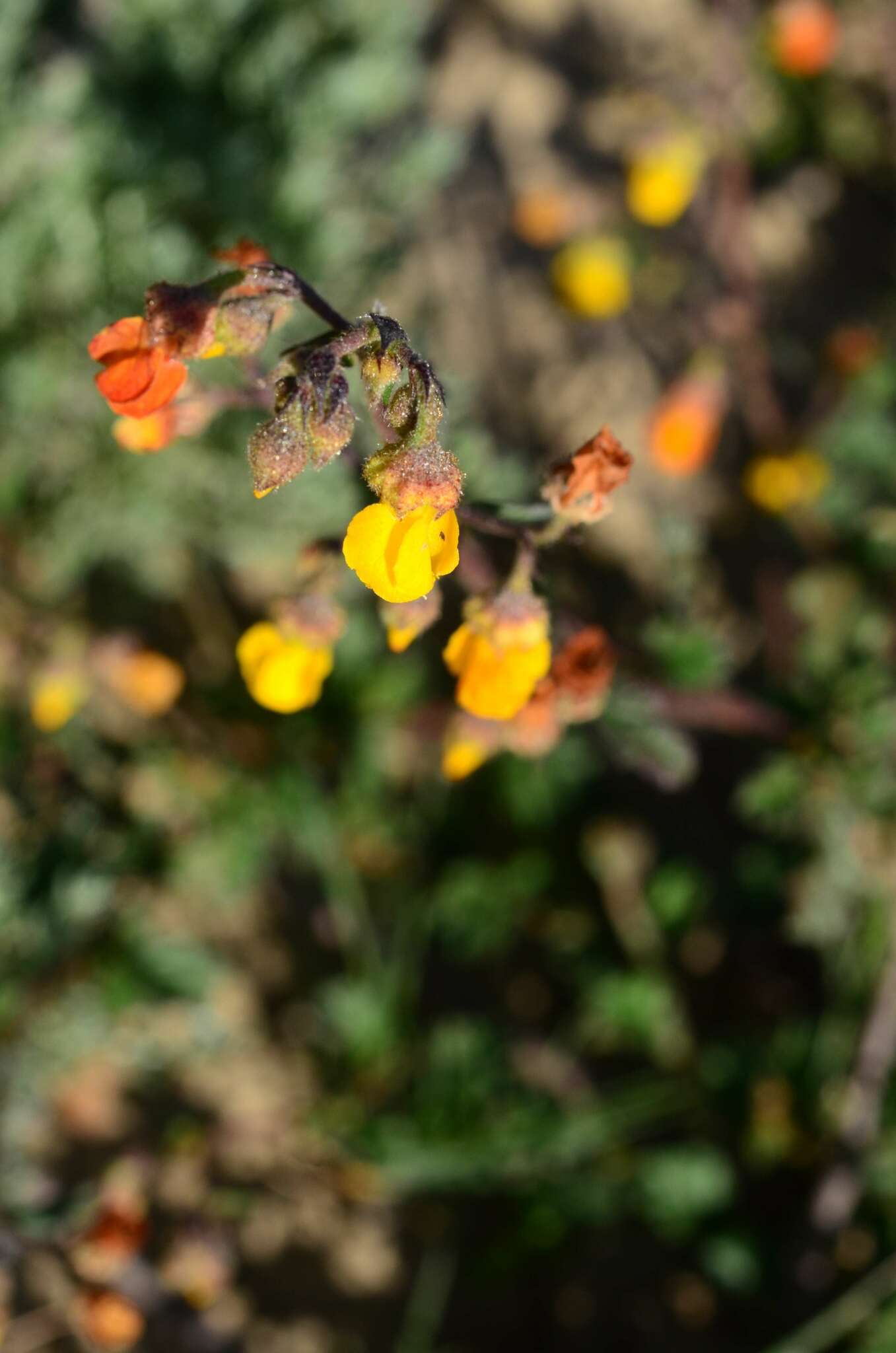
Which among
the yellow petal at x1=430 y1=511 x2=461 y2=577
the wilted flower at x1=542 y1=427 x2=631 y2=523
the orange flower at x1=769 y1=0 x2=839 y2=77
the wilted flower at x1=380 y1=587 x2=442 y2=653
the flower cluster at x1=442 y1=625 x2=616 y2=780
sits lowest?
the flower cluster at x1=442 y1=625 x2=616 y2=780

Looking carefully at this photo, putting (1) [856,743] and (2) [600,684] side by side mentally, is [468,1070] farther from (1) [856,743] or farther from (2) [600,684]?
(2) [600,684]

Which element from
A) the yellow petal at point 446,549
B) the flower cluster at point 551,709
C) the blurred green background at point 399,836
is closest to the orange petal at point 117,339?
the yellow petal at point 446,549

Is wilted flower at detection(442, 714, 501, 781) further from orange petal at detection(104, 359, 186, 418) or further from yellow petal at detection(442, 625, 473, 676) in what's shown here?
orange petal at detection(104, 359, 186, 418)

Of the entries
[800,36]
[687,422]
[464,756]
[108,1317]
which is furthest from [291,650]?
[800,36]

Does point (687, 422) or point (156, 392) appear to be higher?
point (156, 392)

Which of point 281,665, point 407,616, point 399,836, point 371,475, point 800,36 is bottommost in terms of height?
point 399,836

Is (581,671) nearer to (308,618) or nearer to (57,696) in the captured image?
(308,618)

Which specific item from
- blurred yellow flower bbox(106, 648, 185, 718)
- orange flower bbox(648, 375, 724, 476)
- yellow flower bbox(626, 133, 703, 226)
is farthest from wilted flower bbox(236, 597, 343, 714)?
yellow flower bbox(626, 133, 703, 226)
